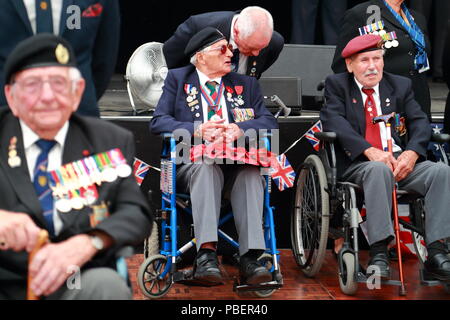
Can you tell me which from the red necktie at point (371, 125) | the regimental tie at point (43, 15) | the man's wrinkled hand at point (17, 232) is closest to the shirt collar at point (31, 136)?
the man's wrinkled hand at point (17, 232)

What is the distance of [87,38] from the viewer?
2.76 metres

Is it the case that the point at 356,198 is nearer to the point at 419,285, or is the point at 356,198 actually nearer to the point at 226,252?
the point at 419,285

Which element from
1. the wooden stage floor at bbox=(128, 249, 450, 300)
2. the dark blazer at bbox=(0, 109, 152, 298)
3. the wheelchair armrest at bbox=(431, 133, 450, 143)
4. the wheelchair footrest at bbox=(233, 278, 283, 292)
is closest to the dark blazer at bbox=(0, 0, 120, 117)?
the dark blazer at bbox=(0, 109, 152, 298)

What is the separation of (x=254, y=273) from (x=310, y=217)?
2.41ft

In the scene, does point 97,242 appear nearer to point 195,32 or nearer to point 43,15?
point 43,15

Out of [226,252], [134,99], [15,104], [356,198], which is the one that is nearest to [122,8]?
[134,99]

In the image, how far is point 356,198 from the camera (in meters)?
3.98

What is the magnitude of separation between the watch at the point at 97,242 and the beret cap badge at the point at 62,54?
448 millimetres

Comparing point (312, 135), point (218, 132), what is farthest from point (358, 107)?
point (218, 132)

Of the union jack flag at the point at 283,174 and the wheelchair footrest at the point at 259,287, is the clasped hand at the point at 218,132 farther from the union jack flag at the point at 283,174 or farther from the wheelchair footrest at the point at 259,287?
the union jack flag at the point at 283,174

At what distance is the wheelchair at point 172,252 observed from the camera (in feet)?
11.9

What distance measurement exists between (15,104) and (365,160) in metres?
2.24
